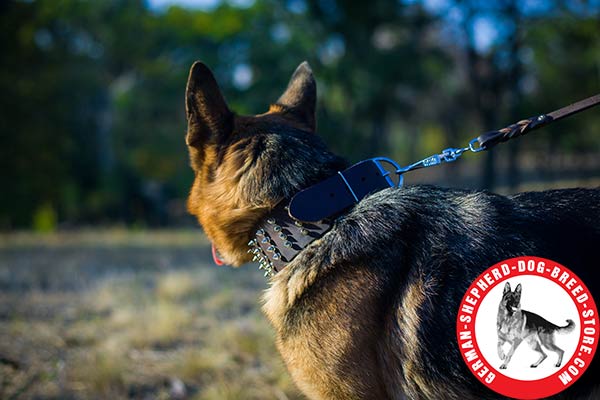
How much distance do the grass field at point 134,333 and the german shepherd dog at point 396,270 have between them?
853 mm

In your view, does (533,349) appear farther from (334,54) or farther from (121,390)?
(334,54)

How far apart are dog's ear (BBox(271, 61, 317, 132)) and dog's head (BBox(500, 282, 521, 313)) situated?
1.45m

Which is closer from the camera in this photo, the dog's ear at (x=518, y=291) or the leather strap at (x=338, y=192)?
the dog's ear at (x=518, y=291)

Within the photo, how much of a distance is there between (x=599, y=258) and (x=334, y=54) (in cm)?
1866

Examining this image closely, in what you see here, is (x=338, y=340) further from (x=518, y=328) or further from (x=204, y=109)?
(x=204, y=109)

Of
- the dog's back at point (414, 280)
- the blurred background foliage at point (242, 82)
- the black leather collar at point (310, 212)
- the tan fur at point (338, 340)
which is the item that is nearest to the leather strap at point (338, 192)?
the black leather collar at point (310, 212)

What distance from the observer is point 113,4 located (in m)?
A: 26.5

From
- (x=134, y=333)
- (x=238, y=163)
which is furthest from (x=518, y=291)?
(x=134, y=333)

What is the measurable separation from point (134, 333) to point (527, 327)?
365 cm

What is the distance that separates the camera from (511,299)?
195 centimetres

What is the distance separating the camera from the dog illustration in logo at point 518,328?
1.93m

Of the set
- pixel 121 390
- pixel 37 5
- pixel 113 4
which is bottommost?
pixel 121 390

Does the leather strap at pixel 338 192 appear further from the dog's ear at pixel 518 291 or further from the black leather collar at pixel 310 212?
the dog's ear at pixel 518 291

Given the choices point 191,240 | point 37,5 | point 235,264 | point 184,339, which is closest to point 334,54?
point 191,240
